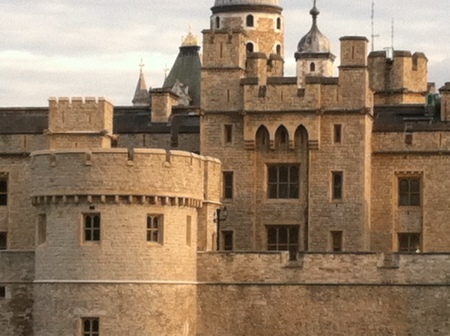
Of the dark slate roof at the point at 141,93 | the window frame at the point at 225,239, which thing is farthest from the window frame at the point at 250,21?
the dark slate roof at the point at 141,93

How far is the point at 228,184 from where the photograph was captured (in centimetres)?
7625

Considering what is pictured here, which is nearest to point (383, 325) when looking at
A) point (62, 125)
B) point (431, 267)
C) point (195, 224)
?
point (431, 267)

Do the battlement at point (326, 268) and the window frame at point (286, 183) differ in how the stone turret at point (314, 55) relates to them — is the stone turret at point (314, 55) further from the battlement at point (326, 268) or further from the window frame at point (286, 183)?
the battlement at point (326, 268)

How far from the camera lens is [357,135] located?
75.2 metres

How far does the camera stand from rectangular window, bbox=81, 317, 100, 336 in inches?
2502

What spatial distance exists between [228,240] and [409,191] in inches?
330

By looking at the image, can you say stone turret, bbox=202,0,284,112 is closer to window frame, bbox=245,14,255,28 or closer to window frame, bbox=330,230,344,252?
window frame, bbox=330,230,344,252

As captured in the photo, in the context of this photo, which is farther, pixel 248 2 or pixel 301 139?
→ pixel 248 2

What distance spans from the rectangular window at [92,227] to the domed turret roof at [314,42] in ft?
257

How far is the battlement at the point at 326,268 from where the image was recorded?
6500 cm

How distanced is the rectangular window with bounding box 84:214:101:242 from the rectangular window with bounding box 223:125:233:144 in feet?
45.4

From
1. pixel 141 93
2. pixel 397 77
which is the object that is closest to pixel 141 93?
pixel 141 93

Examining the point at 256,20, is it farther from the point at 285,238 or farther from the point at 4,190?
the point at 285,238

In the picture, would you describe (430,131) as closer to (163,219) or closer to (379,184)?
(379,184)
